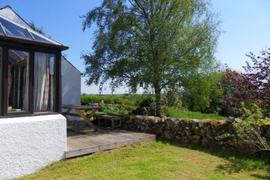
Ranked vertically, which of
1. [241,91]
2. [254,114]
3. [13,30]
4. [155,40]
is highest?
[155,40]

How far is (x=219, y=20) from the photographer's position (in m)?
14.0

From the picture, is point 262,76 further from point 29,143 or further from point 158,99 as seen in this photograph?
point 29,143

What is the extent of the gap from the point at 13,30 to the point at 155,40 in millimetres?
6398

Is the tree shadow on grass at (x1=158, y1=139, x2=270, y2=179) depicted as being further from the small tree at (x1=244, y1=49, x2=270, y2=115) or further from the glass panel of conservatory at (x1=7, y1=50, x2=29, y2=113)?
the glass panel of conservatory at (x1=7, y1=50, x2=29, y2=113)

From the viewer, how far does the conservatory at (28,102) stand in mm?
7629

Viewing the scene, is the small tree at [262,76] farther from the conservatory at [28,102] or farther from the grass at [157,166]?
the conservatory at [28,102]

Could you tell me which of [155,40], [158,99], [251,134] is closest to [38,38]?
[155,40]

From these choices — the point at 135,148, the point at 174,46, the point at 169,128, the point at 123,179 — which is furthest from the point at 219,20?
the point at 123,179

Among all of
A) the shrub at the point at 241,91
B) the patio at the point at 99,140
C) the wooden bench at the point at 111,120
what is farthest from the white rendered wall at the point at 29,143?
the shrub at the point at 241,91

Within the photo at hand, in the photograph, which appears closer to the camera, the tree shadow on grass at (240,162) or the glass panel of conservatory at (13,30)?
the glass panel of conservatory at (13,30)

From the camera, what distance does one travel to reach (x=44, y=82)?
28.1 feet

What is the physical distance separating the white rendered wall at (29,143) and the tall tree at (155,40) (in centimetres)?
572

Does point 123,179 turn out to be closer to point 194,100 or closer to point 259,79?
point 259,79

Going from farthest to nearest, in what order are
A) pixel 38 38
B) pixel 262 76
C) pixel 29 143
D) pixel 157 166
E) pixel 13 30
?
1. pixel 262 76
2. pixel 38 38
3. pixel 157 166
4. pixel 13 30
5. pixel 29 143
